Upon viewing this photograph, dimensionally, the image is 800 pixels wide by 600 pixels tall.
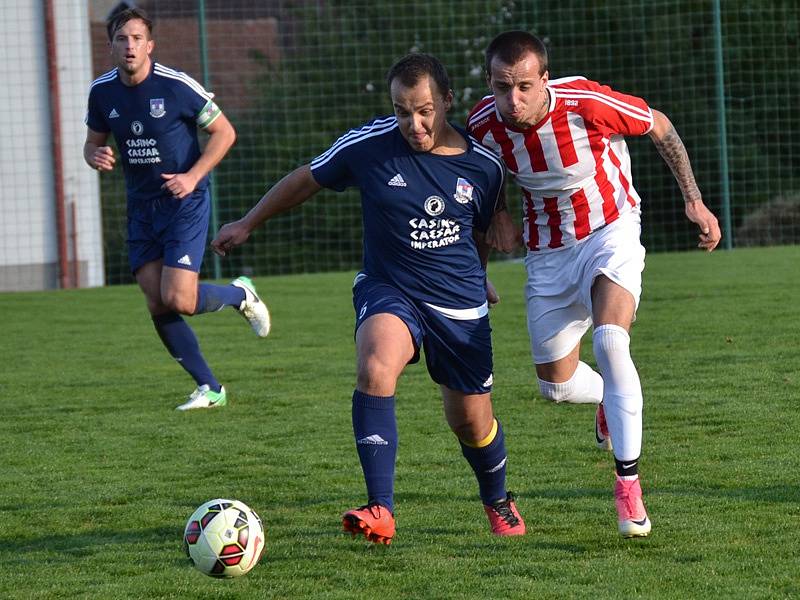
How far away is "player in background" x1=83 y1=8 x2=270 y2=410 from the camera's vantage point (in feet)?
24.6

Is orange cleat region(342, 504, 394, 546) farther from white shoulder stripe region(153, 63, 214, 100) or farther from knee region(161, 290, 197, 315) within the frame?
white shoulder stripe region(153, 63, 214, 100)

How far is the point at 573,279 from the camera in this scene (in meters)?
5.07

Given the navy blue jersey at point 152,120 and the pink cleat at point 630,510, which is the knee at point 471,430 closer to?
the pink cleat at point 630,510

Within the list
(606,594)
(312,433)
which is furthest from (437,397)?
(606,594)

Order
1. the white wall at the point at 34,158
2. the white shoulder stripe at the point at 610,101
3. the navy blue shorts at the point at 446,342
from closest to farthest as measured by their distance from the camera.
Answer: the navy blue shorts at the point at 446,342 < the white shoulder stripe at the point at 610,101 < the white wall at the point at 34,158

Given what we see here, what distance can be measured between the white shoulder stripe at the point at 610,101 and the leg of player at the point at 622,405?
76cm

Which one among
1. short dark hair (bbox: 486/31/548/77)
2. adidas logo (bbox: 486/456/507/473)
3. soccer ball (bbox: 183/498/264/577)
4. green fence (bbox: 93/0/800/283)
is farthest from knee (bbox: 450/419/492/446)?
green fence (bbox: 93/0/800/283)

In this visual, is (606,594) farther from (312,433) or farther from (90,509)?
(312,433)

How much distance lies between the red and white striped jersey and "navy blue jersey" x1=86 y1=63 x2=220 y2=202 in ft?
9.65

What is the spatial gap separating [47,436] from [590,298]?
3164mm

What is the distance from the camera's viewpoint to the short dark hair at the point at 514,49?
4633 millimetres

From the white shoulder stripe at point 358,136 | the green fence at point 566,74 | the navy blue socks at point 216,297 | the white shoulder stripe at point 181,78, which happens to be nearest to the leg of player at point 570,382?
the white shoulder stripe at point 358,136

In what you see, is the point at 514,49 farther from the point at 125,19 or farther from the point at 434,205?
the point at 125,19

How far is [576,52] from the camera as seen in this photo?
62.4 feet
